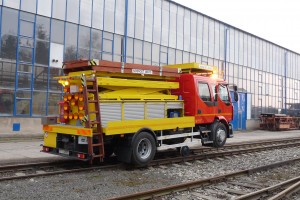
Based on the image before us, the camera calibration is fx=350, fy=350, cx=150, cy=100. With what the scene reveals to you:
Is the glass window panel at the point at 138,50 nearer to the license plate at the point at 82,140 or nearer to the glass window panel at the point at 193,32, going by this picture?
the glass window panel at the point at 193,32

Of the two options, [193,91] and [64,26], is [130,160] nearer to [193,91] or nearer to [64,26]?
[193,91]

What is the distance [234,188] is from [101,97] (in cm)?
411

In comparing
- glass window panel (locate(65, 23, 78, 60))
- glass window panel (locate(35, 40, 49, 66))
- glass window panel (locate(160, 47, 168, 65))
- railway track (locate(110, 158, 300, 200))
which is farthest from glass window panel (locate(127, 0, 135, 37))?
railway track (locate(110, 158, 300, 200))

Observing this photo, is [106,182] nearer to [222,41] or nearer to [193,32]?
[193,32]

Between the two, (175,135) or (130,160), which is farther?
(175,135)

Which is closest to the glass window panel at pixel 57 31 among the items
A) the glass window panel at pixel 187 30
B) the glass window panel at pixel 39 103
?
the glass window panel at pixel 39 103

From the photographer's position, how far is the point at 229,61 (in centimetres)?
3747

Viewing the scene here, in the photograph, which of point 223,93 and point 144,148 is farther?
point 223,93

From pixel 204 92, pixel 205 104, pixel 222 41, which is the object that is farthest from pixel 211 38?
pixel 205 104

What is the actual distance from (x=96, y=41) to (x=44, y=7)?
4.32 metres

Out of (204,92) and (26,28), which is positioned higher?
(26,28)

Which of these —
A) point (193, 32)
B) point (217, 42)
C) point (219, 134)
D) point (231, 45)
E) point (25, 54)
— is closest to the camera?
point (219, 134)

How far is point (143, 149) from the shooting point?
33.8ft

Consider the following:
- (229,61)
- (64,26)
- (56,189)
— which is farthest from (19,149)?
(229,61)
